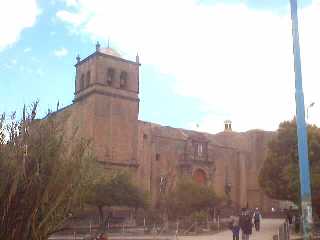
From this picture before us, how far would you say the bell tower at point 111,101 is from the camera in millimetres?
44312

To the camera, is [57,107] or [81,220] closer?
[57,107]

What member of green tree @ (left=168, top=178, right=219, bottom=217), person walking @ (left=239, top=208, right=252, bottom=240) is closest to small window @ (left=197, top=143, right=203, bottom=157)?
green tree @ (left=168, top=178, right=219, bottom=217)

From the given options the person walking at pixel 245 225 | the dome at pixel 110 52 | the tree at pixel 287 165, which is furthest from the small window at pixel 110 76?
the person walking at pixel 245 225

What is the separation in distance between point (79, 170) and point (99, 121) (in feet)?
118

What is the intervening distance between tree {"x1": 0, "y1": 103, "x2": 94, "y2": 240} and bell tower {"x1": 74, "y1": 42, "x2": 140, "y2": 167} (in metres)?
35.1

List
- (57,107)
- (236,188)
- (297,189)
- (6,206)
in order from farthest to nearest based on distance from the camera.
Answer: (236,188) < (297,189) < (57,107) < (6,206)

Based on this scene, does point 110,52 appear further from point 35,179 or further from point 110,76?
point 35,179

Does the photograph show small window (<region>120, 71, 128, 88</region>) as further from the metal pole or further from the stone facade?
the metal pole

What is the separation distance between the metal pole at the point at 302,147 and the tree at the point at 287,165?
726 inches

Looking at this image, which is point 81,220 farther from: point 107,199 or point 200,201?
point 200,201

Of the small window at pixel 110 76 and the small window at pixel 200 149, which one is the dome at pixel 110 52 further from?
the small window at pixel 200 149

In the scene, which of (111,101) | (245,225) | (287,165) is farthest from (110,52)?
(245,225)

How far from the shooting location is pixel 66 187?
8.02m

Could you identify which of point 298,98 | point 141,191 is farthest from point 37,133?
point 141,191
